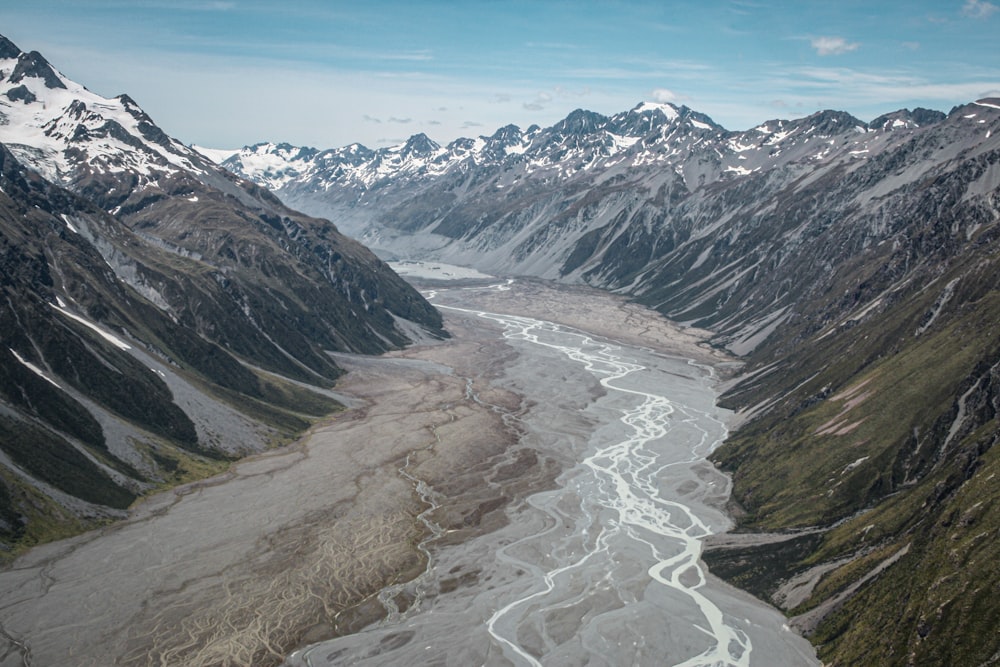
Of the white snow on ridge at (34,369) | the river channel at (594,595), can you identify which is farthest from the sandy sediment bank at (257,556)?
the white snow on ridge at (34,369)

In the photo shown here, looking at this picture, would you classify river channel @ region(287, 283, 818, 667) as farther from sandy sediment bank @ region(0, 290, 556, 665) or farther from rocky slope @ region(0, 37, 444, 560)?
rocky slope @ region(0, 37, 444, 560)

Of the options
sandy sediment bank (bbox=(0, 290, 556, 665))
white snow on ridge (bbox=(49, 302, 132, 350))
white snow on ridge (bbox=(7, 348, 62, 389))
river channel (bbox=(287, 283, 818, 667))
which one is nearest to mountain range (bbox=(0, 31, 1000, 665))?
white snow on ridge (bbox=(7, 348, 62, 389))

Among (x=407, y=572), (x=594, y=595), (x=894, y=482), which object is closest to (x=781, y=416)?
(x=894, y=482)

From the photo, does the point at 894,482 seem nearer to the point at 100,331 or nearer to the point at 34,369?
the point at 34,369

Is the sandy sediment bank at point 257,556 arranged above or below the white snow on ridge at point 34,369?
below

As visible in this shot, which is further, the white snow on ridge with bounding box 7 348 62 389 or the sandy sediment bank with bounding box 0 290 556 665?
the white snow on ridge with bounding box 7 348 62 389

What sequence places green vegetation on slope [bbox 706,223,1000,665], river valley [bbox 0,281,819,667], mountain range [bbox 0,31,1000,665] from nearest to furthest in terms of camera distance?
green vegetation on slope [bbox 706,223,1000,665] → mountain range [bbox 0,31,1000,665] → river valley [bbox 0,281,819,667]

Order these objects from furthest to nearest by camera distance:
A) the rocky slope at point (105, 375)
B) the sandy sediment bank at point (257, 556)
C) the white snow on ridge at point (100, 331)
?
the white snow on ridge at point (100, 331) < the rocky slope at point (105, 375) < the sandy sediment bank at point (257, 556)

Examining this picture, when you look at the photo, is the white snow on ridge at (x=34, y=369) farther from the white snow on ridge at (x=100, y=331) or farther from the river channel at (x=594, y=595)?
the river channel at (x=594, y=595)
